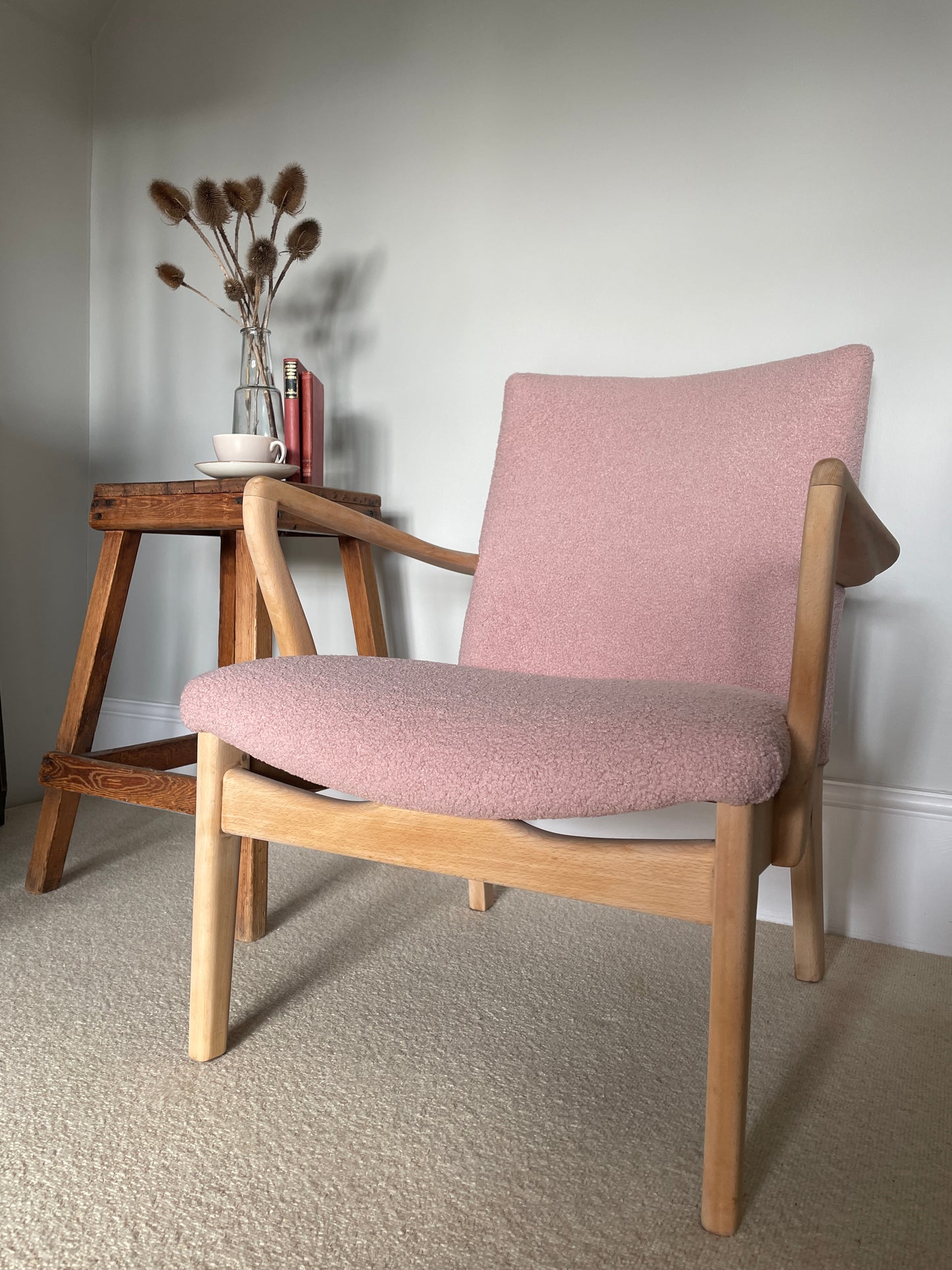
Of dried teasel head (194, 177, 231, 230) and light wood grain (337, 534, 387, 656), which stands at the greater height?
dried teasel head (194, 177, 231, 230)

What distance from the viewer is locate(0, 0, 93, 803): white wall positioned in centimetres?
185

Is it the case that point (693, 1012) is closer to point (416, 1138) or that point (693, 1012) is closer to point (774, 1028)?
point (774, 1028)

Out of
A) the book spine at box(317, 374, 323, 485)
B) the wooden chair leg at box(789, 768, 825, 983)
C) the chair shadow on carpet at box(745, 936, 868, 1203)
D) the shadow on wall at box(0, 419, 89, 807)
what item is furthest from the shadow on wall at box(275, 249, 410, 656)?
the chair shadow on carpet at box(745, 936, 868, 1203)

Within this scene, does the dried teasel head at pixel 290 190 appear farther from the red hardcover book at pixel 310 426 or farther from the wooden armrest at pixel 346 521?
the wooden armrest at pixel 346 521

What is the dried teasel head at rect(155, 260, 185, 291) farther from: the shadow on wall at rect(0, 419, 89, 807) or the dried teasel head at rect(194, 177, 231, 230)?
the shadow on wall at rect(0, 419, 89, 807)

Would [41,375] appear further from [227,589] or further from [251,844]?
[251,844]

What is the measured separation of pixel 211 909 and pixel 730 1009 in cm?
49

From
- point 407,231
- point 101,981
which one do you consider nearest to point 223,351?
point 407,231

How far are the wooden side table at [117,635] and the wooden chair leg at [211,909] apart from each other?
1.04 ft

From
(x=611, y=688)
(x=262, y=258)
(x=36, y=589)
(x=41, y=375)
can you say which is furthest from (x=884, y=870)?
(x=41, y=375)

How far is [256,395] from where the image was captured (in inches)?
57.4

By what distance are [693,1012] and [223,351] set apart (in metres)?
1.53

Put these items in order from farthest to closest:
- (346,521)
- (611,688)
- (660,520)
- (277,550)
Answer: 1. (660,520)
2. (346,521)
3. (277,550)
4. (611,688)

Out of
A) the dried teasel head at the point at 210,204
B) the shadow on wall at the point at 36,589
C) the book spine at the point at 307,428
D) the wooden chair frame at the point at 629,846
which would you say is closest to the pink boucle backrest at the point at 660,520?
the wooden chair frame at the point at 629,846
